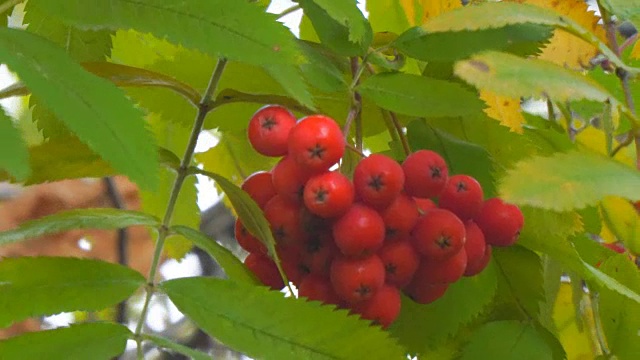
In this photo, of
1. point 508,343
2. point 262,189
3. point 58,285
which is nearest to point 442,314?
point 508,343

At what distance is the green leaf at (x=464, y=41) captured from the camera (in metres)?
0.57

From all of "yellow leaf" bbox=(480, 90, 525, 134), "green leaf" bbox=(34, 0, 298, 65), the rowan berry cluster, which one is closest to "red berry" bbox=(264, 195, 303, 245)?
the rowan berry cluster

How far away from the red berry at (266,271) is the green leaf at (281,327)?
0.07 m

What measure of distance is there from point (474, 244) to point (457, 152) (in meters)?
0.08

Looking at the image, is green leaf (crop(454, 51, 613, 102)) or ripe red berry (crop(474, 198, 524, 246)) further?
ripe red berry (crop(474, 198, 524, 246))

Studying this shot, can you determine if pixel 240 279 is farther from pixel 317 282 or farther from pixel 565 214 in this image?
pixel 565 214

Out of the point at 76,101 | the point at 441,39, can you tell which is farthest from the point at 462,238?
the point at 76,101

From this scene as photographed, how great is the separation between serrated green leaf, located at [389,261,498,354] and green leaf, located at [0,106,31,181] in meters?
0.30

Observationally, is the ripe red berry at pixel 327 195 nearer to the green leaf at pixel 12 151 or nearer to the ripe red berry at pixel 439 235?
the ripe red berry at pixel 439 235

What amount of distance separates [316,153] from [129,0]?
135mm

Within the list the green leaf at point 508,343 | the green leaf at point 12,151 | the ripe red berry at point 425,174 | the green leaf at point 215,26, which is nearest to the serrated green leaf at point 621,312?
the green leaf at point 508,343

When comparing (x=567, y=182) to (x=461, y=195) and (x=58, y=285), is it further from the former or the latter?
(x=58, y=285)

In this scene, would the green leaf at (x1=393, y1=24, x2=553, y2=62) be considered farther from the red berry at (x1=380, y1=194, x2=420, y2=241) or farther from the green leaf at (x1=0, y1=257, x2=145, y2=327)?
the green leaf at (x1=0, y1=257, x2=145, y2=327)

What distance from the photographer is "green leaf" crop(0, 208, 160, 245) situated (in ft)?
1.72
